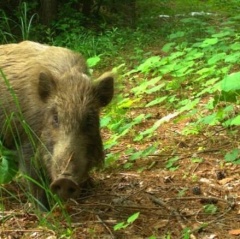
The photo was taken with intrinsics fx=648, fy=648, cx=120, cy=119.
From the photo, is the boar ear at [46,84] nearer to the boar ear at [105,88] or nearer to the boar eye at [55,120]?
the boar eye at [55,120]

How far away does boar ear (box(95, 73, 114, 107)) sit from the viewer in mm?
5074

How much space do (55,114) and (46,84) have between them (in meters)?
0.29

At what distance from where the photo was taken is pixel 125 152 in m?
6.01

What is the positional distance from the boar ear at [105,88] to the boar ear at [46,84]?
1.15 feet

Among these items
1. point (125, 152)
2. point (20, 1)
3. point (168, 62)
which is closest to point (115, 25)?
point (20, 1)

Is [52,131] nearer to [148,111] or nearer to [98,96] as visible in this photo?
[98,96]

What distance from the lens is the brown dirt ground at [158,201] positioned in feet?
14.0

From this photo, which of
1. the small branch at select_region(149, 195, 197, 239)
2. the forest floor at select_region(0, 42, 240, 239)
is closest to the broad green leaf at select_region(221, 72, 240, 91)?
the forest floor at select_region(0, 42, 240, 239)

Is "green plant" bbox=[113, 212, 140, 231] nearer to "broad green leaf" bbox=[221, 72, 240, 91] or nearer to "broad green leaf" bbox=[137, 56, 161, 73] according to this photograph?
"broad green leaf" bbox=[221, 72, 240, 91]

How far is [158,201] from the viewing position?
470cm

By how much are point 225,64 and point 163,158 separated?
278cm

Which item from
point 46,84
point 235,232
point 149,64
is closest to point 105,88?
point 46,84

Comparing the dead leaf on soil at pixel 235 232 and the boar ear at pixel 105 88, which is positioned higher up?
the boar ear at pixel 105 88

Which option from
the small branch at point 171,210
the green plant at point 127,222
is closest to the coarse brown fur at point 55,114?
the green plant at point 127,222
